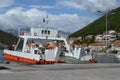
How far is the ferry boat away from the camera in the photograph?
39094 mm

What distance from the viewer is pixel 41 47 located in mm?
42625

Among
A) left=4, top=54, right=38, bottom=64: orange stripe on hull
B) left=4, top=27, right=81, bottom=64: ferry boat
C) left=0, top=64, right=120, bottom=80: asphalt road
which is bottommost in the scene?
left=0, top=64, right=120, bottom=80: asphalt road

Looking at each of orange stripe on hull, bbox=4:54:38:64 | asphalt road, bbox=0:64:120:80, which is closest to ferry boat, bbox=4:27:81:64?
orange stripe on hull, bbox=4:54:38:64

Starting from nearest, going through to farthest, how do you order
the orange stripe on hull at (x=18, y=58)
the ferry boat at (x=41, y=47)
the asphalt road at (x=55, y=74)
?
the asphalt road at (x=55, y=74)
the orange stripe on hull at (x=18, y=58)
the ferry boat at (x=41, y=47)

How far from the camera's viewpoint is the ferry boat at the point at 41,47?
39.1 m

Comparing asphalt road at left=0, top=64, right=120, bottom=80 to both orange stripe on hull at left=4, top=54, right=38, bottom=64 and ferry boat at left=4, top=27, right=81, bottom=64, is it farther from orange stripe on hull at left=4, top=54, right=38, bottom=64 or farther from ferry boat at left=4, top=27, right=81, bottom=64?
ferry boat at left=4, top=27, right=81, bottom=64

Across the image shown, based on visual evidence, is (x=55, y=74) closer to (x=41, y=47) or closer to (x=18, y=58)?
(x=18, y=58)

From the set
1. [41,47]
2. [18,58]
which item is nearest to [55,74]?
[18,58]

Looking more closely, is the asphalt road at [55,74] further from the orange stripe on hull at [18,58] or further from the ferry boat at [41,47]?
the ferry boat at [41,47]

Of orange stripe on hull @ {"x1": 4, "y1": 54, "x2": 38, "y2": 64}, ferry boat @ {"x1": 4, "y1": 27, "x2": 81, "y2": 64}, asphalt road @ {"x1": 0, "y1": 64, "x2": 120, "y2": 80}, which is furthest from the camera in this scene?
ferry boat @ {"x1": 4, "y1": 27, "x2": 81, "y2": 64}

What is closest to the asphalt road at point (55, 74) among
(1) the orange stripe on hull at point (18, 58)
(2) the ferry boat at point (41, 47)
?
(1) the orange stripe on hull at point (18, 58)

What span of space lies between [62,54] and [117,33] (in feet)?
476

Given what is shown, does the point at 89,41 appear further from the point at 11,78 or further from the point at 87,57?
the point at 11,78

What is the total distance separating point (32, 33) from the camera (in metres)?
43.4
